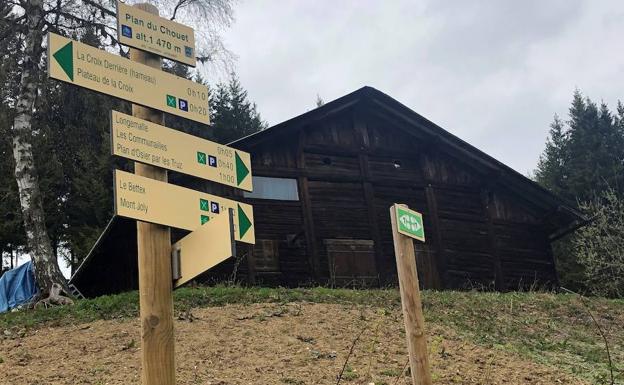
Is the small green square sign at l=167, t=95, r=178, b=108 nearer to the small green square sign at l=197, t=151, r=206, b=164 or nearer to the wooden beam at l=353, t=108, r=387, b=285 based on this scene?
the small green square sign at l=197, t=151, r=206, b=164

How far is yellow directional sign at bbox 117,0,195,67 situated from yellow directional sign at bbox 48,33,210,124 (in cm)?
19

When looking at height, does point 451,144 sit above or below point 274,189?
above

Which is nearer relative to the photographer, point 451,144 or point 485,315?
point 485,315

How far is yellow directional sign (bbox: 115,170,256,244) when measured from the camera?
4.21 metres

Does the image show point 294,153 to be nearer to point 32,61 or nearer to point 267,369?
point 32,61

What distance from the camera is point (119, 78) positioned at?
452 centimetres

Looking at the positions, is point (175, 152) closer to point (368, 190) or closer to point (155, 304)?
point (155, 304)

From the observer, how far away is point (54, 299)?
590 inches

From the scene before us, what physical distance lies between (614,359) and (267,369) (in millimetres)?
5445

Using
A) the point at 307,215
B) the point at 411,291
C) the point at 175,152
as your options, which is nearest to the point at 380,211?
the point at 307,215

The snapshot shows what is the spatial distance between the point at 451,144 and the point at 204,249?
17042 millimetres

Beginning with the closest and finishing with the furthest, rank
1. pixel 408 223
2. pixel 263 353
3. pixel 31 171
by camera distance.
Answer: pixel 408 223
pixel 263 353
pixel 31 171

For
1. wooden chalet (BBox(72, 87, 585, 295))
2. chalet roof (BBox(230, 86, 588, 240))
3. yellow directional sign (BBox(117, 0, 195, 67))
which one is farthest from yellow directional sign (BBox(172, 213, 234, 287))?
chalet roof (BBox(230, 86, 588, 240))

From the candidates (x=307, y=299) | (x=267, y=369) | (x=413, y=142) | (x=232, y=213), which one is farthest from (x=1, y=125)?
(x=232, y=213)
